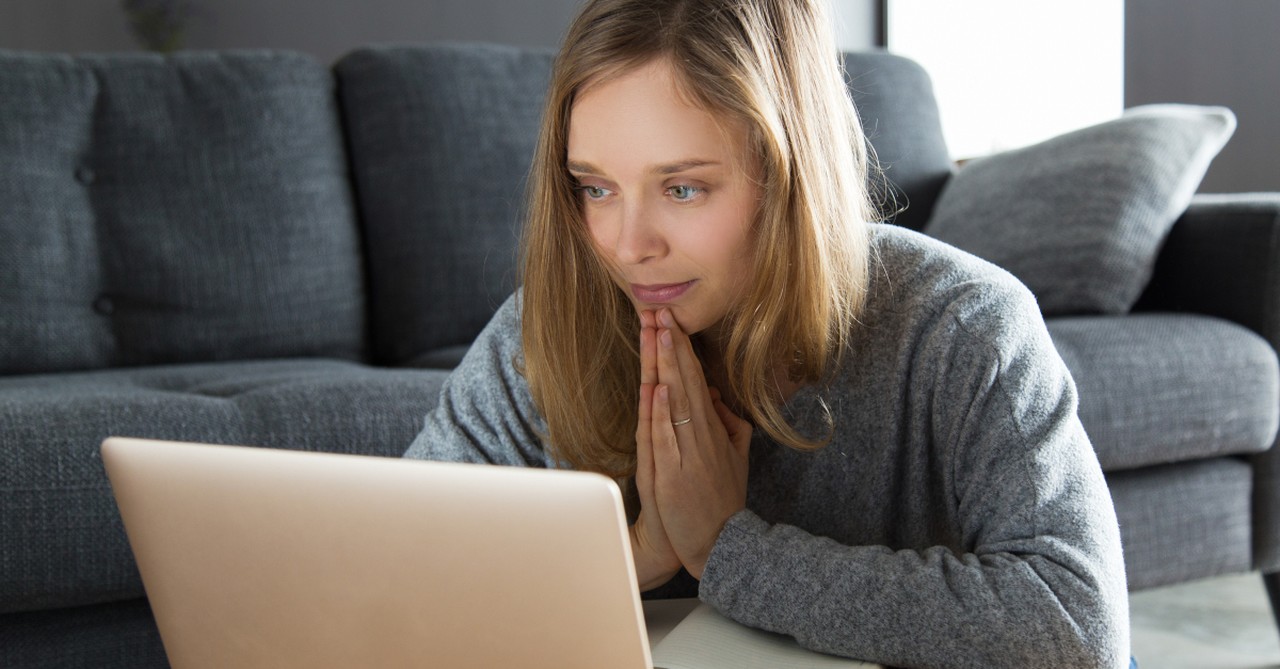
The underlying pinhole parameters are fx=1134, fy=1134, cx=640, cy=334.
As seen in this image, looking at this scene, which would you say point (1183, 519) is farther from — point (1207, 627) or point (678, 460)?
point (678, 460)

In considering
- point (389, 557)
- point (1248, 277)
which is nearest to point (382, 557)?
point (389, 557)

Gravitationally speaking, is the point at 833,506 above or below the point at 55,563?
above

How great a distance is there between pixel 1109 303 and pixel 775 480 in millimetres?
976

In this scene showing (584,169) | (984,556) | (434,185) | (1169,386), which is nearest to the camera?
(984,556)

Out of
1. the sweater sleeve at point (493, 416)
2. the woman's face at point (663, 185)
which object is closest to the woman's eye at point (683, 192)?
the woman's face at point (663, 185)

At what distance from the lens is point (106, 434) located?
1.20 metres

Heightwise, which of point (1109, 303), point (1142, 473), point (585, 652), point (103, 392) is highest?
point (585, 652)

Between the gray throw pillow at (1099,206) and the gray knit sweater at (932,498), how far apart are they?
2.89 feet

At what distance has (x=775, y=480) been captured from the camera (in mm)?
967

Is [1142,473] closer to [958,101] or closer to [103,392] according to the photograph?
[103,392]

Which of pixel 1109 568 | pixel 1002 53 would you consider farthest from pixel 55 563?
pixel 1002 53

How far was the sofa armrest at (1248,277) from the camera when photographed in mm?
1669

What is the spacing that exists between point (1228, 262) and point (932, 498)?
1.04 metres

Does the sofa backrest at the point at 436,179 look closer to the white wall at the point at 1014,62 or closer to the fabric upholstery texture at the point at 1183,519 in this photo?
the fabric upholstery texture at the point at 1183,519
